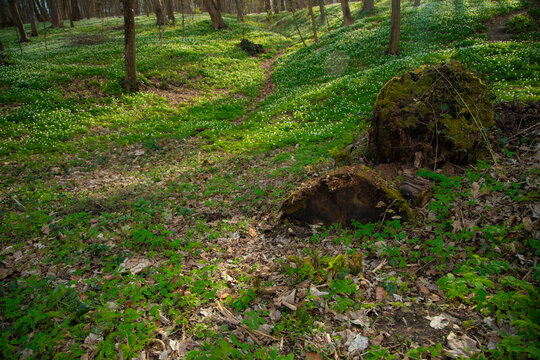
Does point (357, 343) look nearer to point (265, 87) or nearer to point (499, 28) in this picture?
point (265, 87)

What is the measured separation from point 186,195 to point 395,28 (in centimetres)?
1774

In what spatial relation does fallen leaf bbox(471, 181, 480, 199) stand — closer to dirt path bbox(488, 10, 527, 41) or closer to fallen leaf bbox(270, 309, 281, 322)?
fallen leaf bbox(270, 309, 281, 322)

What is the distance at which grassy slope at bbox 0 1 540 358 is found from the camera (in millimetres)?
3785

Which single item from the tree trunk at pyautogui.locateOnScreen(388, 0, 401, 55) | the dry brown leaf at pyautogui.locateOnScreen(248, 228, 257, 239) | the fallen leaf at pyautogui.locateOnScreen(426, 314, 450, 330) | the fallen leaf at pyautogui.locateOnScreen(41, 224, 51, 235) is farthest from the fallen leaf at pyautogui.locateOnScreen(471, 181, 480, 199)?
the tree trunk at pyautogui.locateOnScreen(388, 0, 401, 55)

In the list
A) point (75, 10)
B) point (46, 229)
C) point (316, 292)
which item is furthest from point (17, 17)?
point (316, 292)

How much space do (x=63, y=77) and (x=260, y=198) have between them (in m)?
17.7

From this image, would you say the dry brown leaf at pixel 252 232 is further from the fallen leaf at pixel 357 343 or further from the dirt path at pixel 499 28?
the dirt path at pixel 499 28

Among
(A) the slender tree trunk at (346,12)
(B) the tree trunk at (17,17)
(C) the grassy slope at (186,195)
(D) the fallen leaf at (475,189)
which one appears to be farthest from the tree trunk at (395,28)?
(B) the tree trunk at (17,17)

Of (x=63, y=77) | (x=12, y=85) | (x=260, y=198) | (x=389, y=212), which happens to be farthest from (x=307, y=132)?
(x=12, y=85)

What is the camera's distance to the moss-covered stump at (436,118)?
630 cm

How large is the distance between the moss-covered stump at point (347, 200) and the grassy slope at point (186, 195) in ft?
1.20

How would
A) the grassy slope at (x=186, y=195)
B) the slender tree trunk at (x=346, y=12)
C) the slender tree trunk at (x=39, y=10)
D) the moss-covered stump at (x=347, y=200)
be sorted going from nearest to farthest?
the grassy slope at (x=186, y=195)
the moss-covered stump at (x=347, y=200)
the slender tree trunk at (x=346, y=12)
the slender tree trunk at (x=39, y=10)

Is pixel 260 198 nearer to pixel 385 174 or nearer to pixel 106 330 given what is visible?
pixel 385 174

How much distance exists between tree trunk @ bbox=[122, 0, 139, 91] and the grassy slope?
3.37 feet
